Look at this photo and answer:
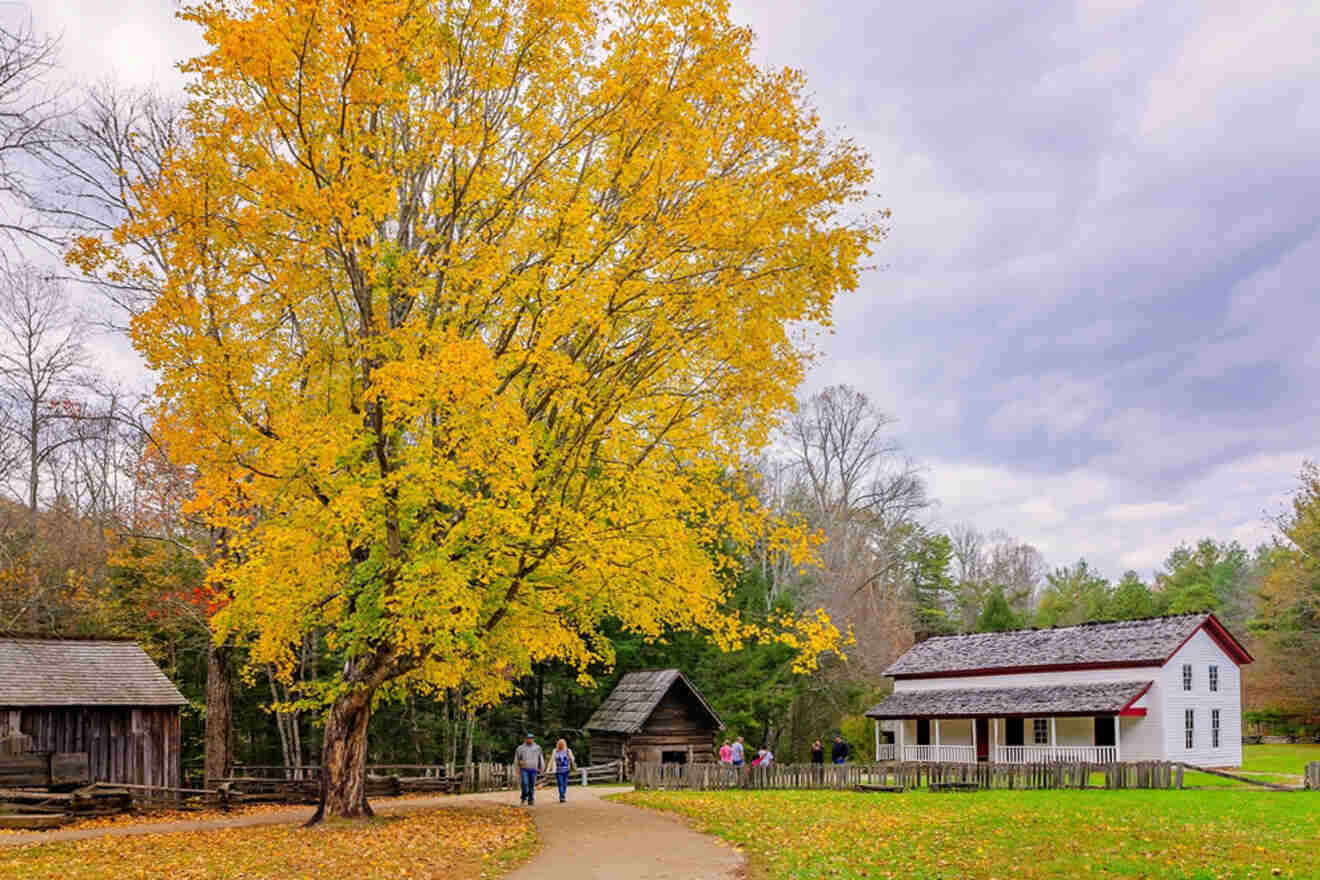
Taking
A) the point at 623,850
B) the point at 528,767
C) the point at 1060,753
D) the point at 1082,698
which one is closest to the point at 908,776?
the point at 528,767

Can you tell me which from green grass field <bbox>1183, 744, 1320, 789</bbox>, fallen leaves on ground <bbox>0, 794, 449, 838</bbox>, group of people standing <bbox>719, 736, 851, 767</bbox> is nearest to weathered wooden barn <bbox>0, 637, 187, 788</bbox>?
fallen leaves on ground <bbox>0, 794, 449, 838</bbox>

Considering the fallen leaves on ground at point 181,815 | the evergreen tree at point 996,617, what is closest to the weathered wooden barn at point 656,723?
the fallen leaves on ground at point 181,815

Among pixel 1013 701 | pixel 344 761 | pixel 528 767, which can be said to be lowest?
pixel 1013 701

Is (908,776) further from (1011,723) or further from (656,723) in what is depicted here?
(1011,723)

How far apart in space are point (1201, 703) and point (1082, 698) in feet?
15.3

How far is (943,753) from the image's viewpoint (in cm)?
4291

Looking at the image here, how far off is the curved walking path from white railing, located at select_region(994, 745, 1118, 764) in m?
19.8

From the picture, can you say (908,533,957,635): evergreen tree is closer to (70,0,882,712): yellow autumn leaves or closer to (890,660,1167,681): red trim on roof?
(890,660,1167,681): red trim on roof

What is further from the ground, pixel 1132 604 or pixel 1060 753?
pixel 1132 604

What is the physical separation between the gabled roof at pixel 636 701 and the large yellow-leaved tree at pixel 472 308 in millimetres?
16428

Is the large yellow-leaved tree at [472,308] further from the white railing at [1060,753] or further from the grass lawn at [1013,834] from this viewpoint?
the white railing at [1060,753]

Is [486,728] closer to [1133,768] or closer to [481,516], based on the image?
[1133,768]

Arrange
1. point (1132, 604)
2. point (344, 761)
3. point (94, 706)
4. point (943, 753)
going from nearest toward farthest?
point (344, 761), point (94, 706), point (943, 753), point (1132, 604)

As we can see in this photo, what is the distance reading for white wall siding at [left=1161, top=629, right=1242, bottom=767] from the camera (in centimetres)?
3688
